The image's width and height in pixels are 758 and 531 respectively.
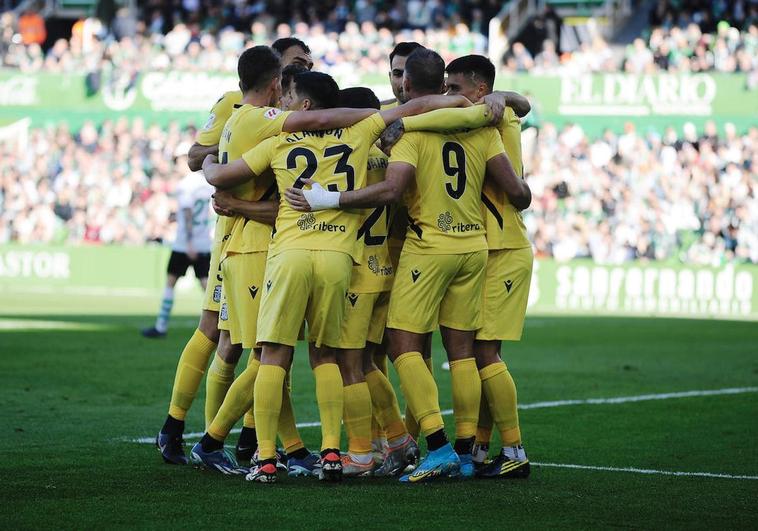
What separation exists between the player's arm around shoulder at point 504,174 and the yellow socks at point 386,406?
1.32 metres

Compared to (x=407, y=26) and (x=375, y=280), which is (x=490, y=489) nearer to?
(x=375, y=280)

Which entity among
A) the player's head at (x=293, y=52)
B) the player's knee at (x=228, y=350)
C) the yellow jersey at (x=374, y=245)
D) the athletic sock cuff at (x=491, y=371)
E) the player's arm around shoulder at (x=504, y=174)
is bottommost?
the athletic sock cuff at (x=491, y=371)

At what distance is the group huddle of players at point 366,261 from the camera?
23.1 feet

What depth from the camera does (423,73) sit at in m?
7.33

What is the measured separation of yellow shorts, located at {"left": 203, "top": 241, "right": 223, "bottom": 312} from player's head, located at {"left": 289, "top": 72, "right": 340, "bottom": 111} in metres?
1.19

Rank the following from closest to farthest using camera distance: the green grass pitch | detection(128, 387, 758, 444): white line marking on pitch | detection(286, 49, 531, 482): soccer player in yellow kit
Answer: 1. the green grass pitch
2. detection(286, 49, 531, 482): soccer player in yellow kit
3. detection(128, 387, 758, 444): white line marking on pitch

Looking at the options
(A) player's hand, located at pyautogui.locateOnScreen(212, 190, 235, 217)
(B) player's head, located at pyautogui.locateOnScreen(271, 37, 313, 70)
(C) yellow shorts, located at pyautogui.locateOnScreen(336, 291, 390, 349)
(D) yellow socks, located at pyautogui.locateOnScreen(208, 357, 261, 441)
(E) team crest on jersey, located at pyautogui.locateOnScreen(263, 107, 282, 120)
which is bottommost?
(D) yellow socks, located at pyautogui.locateOnScreen(208, 357, 261, 441)

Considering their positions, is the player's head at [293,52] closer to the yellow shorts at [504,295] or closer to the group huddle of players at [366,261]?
the group huddle of players at [366,261]

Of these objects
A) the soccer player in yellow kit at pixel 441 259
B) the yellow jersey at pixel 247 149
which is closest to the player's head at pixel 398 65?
the soccer player in yellow kit at pixel 441 259

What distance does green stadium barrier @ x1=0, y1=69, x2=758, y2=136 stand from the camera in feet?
89.4

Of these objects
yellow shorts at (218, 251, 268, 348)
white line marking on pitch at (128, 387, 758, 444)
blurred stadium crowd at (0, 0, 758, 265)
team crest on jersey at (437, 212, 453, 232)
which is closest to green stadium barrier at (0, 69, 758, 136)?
blurred stadium crowd at (0, 0, 758, 265)

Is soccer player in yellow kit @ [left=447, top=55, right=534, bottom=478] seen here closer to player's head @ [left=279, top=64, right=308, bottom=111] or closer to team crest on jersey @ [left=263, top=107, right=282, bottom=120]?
player's head @ [left=279, top=64, right=308, bottom=111]

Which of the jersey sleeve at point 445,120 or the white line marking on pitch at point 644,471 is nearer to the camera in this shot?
the jersey sleeve at point 445,120

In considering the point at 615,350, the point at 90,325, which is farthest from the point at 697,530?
the point at 90,325
